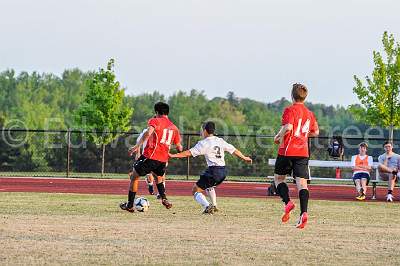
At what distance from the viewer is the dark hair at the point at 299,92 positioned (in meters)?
13.0

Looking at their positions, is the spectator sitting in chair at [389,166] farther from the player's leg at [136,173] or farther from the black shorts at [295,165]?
the black shorts at [295,165]

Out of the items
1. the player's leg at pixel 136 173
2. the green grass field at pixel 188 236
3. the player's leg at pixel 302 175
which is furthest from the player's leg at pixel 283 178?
the player's leg at pixel 136 173

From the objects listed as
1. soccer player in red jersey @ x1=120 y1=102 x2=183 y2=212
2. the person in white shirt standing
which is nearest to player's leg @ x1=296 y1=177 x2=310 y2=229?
the person in white shirt standing

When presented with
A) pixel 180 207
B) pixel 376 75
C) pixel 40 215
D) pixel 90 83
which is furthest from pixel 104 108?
pixel 40 215

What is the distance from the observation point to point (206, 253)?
34.0 feet

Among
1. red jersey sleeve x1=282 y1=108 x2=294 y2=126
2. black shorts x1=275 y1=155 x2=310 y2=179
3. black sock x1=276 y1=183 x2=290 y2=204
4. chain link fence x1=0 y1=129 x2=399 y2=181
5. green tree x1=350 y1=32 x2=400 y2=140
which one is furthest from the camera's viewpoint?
chain link fence x1=0 y1=129 x2=399 y2=181

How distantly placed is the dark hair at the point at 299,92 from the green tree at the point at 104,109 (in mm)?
36022

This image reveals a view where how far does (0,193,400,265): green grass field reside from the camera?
992cm

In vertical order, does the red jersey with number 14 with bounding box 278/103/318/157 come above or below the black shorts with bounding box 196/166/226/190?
above

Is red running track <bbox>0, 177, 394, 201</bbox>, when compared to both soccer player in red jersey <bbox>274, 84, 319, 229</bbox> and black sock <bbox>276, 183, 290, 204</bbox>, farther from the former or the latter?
soccer player in red jersey <bbox>274, 84, 319, 229</bbox>

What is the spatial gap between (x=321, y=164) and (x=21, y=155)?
1419 inches

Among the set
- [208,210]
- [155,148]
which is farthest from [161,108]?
[208,210]

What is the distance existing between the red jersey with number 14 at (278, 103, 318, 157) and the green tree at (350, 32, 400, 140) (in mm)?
28417

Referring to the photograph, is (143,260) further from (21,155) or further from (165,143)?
(21,155)
